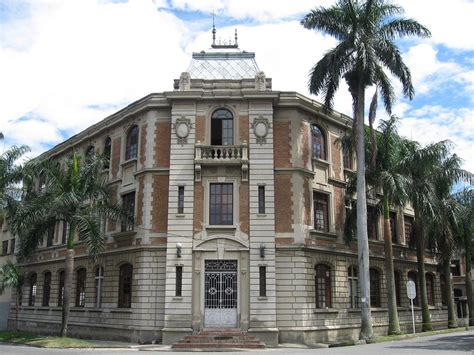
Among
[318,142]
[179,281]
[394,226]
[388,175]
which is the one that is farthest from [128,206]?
[394,226]

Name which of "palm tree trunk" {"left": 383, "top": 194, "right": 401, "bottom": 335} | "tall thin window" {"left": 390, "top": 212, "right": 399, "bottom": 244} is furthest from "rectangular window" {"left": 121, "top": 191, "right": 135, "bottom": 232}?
"tall thin window" {"left": 390, "top": 212, "right": 399, "bottom": 244}

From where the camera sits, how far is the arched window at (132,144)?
2805cm

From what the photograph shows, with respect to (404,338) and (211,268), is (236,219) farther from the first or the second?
(404,338)

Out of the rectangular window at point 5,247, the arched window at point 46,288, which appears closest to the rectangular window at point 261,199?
the arched window at point 46,288

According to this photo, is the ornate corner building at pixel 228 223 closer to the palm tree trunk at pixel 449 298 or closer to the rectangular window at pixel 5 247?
the palm tree trunk at pixel 449 298

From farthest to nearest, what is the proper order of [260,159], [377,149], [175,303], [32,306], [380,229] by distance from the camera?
[32,306] < [380,229] < [377,149] < [260,159] < [175,303]

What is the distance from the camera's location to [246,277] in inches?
939

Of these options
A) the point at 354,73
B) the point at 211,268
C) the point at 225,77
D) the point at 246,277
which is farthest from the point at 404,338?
the point at 225,77

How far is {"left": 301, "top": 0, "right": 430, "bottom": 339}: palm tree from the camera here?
80.0 feet

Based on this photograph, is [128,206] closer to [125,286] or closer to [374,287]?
[125,286]

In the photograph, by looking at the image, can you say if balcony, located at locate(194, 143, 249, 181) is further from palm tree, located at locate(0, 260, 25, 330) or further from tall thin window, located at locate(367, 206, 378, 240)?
palm tree, located at locate(0, 260, 25, 330)

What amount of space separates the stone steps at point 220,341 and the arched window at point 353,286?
6.80m

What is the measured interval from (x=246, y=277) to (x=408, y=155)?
1116 cm

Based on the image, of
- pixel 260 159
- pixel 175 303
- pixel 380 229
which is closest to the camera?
pixel 175 303
